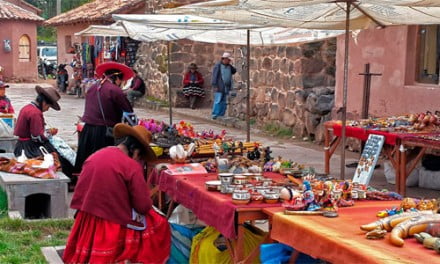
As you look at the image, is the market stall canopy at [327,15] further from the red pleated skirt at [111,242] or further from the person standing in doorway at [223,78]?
the person standing in doorway at [223,78]

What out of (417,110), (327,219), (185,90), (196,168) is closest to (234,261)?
(327,219)

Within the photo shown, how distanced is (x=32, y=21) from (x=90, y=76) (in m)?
10.0

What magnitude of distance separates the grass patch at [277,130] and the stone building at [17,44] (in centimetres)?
2141

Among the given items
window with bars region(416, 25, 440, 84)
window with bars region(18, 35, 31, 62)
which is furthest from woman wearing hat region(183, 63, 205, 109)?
window with bars region(18, 35, 31, 62)

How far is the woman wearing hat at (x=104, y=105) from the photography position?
796 cm

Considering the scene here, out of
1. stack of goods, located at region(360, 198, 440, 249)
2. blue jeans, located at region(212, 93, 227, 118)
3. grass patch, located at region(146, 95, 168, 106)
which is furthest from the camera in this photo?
grass patch, located at region(146, 95, 168, 106)

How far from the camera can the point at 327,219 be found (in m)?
4.04

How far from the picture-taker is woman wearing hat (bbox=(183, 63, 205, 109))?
19.2m

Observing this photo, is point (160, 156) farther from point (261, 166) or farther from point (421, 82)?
point (421, 82)

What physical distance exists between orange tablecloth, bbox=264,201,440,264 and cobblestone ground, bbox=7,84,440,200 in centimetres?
467

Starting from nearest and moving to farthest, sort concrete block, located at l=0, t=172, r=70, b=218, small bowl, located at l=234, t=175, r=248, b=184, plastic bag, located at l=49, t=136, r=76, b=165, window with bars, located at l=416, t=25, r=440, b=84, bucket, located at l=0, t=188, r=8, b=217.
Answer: small bowl, located at l=234, t=175, r=248, b=184
concrete block, located at l=0, t=172, r=70, b=218
bucket, located at l=0, t=188, r=8, b=217
plastic bag, located at l=49, t=136, r=76, b=165
window with bars, located at l=416, t=25, r=440, b=84

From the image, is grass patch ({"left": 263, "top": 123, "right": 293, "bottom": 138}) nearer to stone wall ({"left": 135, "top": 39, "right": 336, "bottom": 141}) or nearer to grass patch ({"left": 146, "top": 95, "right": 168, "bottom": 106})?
stone wall ({"left": 135, "top": 39, "right": 336, "bottom": 141})

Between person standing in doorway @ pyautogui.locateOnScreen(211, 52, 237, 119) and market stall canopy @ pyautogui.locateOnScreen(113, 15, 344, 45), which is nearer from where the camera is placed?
market stall canopy @ pyautogui.locateOnScreen(113, 15, 344, 45)

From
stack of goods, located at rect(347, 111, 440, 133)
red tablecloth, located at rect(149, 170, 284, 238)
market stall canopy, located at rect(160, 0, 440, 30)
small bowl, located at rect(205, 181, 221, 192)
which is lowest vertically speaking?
red tablecloth, located at rect(149, 170, 284, 238)
